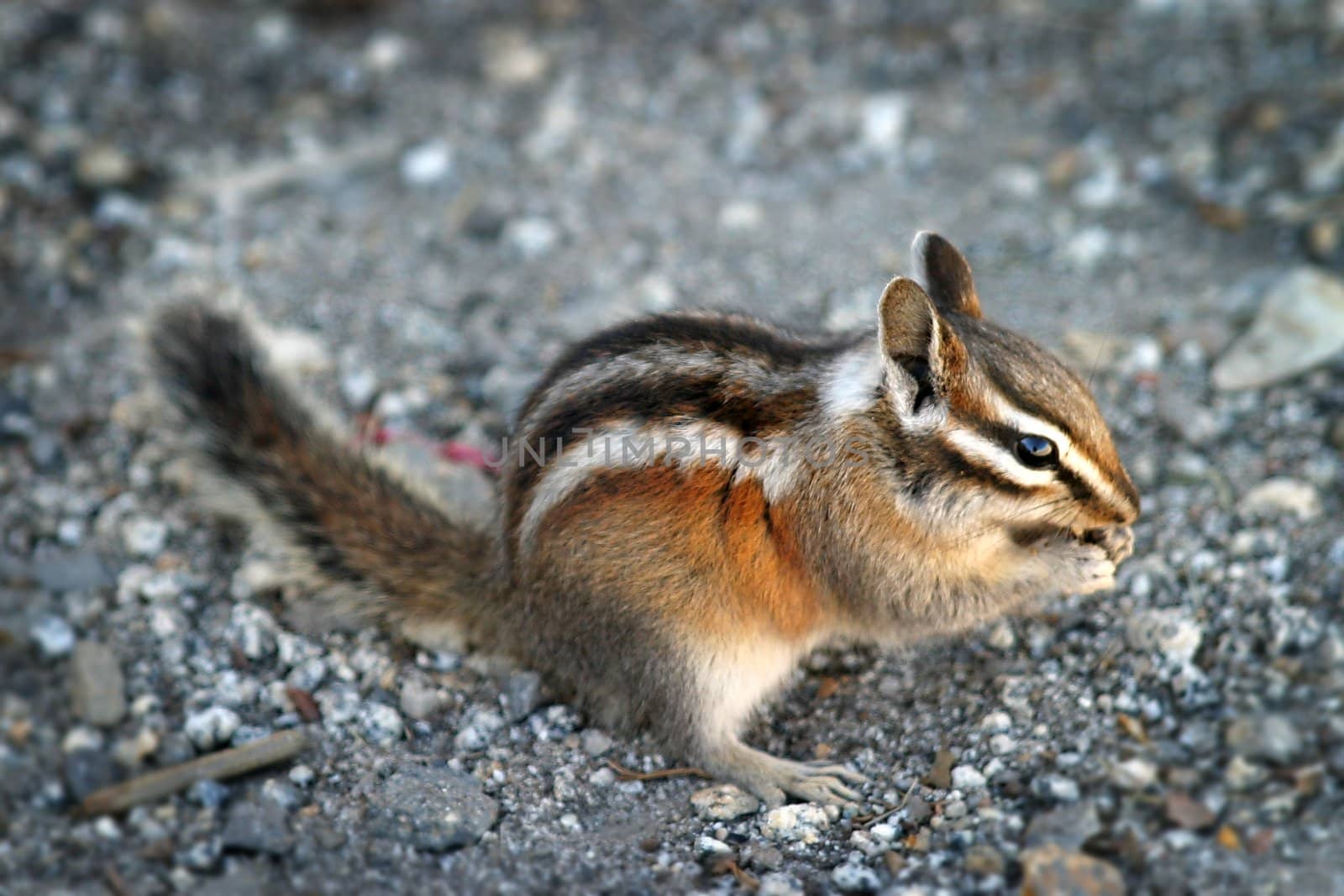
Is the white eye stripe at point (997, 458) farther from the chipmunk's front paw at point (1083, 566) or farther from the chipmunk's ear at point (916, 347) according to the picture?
the chipmunk's front paw at point (1083, 566)

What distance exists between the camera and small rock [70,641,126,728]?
3.45m

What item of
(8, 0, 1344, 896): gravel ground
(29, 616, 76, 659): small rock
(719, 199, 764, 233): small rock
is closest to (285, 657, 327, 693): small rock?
(8, 0, 1344, 896): gravel ground

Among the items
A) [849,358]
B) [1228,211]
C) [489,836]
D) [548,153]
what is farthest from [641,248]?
[489,836]

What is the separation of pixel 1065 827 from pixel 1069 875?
0.58ft

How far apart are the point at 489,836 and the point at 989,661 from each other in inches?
63.3

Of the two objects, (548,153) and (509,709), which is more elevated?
(548,153)

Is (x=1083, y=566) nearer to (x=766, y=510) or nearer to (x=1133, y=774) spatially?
(x=1133, y=774)

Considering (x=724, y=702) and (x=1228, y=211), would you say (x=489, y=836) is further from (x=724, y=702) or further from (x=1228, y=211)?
(x=1228, y=211)

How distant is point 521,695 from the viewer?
3729mm

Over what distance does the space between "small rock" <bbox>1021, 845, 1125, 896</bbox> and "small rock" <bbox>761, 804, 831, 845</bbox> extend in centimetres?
62

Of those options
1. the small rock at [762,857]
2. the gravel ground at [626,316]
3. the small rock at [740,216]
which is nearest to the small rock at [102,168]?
the gravel ground at [626,316]

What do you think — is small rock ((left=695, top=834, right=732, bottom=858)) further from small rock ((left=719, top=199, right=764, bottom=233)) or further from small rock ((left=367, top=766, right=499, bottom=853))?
small rock ((left=719, top=199, right=764, bottom=233))

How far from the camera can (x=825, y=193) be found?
5684 millimetres

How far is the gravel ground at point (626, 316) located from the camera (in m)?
3.20
